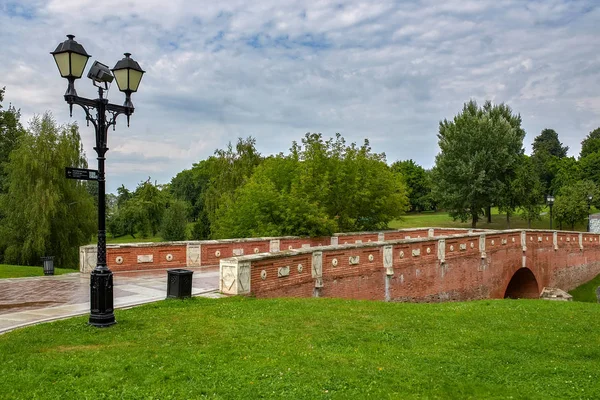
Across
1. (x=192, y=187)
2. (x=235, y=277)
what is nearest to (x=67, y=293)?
(x=235, y=277)

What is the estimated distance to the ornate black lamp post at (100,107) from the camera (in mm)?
7426

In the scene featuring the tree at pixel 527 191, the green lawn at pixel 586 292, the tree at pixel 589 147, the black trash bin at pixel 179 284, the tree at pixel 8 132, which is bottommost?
the green lawn at pixel 586 292

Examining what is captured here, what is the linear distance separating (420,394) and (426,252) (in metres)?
13.6

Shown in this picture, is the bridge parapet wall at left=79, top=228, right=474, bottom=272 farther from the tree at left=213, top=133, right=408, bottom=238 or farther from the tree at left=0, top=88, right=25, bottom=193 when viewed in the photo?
the tree at left=0, top=88, right=25, bottom=193

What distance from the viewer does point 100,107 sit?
315 inches

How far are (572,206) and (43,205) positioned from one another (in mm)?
43307

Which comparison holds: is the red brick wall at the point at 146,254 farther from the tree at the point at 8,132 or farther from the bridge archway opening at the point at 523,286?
the tree at the point at 8,132

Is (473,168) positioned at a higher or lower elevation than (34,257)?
higher

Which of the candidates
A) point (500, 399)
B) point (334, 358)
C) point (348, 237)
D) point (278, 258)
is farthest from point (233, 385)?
point (348, 237)

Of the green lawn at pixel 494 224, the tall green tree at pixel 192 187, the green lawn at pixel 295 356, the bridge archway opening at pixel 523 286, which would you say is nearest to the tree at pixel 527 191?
the green lawn at pixel 494 224

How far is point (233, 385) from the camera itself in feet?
17.6

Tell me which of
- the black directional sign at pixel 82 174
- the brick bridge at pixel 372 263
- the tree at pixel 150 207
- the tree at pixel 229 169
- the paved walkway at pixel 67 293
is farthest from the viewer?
the tree at pixel 150 207

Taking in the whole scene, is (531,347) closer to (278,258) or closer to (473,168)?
(278,258)

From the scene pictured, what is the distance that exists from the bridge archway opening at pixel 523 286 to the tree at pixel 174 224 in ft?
103
